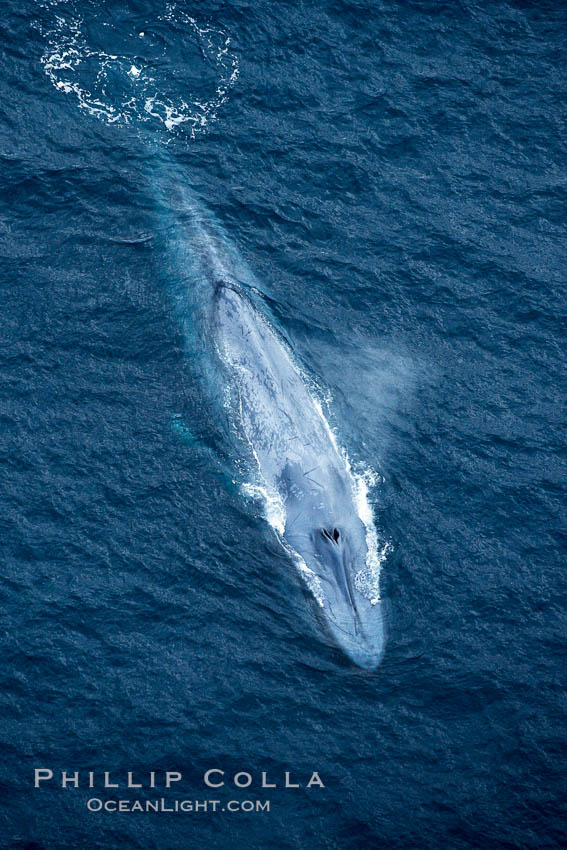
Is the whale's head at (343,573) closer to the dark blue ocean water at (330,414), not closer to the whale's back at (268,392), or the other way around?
the dark blue ocean water at (330,414)

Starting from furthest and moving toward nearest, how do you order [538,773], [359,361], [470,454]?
[359,361], [470,454], [538,773]

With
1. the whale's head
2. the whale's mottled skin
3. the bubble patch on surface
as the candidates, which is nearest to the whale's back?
the whale's mottled skin

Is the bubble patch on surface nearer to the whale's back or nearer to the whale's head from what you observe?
the whale's back

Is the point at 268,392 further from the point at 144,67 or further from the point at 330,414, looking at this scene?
the point at 144,67

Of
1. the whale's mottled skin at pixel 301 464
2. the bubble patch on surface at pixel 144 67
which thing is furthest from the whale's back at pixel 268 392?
the bubble patch on surface at pixel 144 67

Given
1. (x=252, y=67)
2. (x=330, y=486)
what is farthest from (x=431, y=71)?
(x=330, y=486)

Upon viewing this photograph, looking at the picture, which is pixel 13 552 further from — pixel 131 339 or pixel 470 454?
pixel 470 454

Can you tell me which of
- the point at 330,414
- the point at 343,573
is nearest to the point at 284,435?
the point at 330,414
